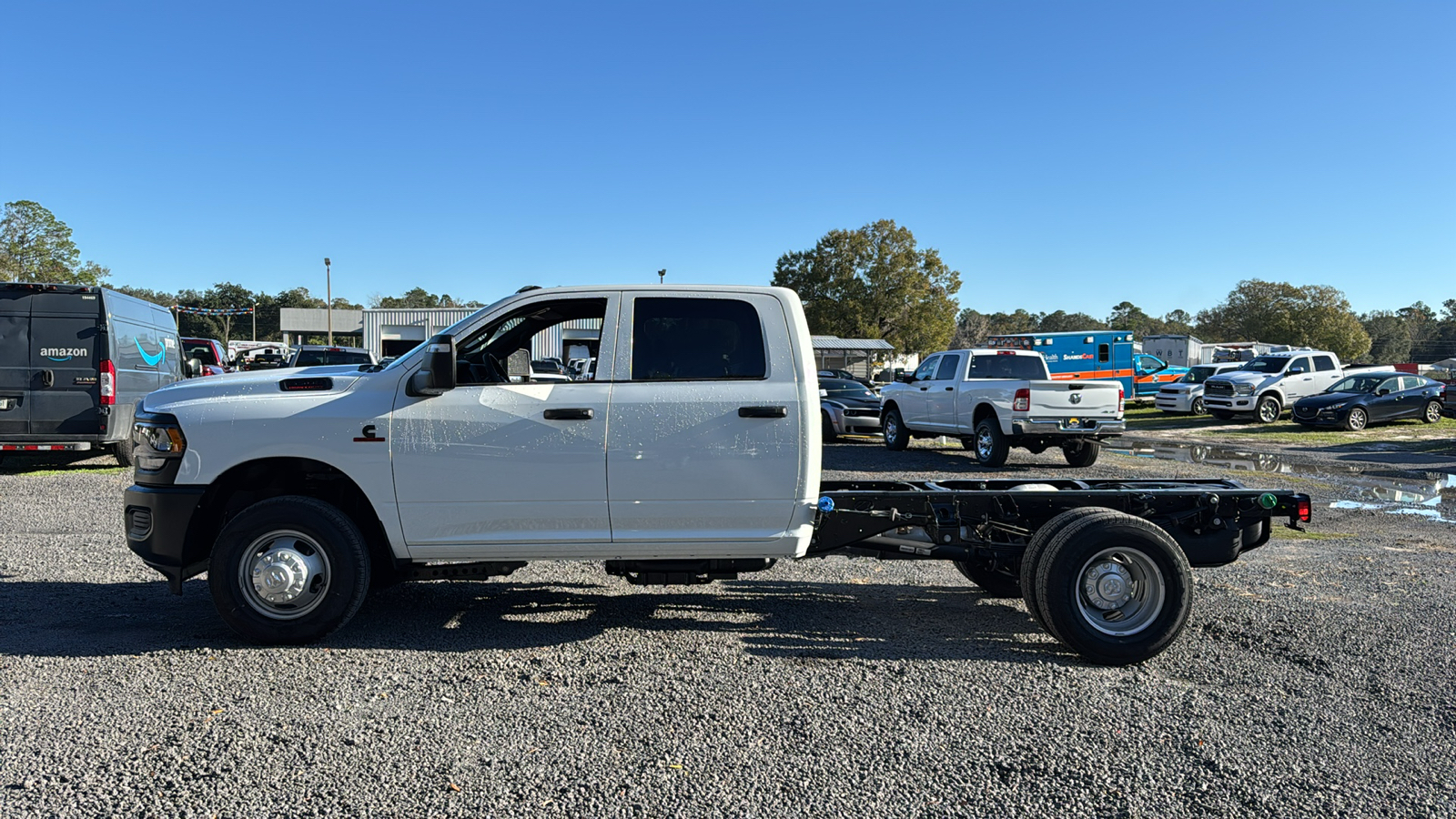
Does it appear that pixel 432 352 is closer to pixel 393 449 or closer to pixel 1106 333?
pixel 393 449

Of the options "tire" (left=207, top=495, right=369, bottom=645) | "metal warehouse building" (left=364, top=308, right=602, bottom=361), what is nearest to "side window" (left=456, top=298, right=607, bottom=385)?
"tire" (left=207, top=495, right=369, bottom=645)

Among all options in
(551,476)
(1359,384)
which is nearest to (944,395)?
(551,476)

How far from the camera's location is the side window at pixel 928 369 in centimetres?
1698

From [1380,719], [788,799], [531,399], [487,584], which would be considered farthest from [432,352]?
[1380,719]

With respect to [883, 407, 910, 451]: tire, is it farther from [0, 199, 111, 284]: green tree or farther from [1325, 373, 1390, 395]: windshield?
[0, 199, 111, 284]: green tree

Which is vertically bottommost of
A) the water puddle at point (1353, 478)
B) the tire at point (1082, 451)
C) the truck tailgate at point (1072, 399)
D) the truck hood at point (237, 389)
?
the water puddle at point (1353, 478)

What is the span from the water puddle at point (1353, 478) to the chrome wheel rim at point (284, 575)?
36.8 ft

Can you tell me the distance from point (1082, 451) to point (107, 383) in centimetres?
1450

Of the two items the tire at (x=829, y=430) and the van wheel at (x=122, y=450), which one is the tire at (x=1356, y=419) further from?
→ the van wheel at (x=122, y=450)

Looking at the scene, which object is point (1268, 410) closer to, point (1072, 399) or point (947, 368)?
point (947, 368)

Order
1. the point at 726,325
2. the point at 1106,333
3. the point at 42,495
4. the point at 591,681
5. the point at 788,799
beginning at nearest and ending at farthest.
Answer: the point at 788,799 < the point at 591,681 < the point at 726,325 < the point at 42,495 < the point at 1106,333

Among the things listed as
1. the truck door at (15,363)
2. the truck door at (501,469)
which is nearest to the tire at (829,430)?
the truck door at (15,363)

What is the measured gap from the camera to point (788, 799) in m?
3.23

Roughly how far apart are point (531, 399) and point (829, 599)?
2.54m
